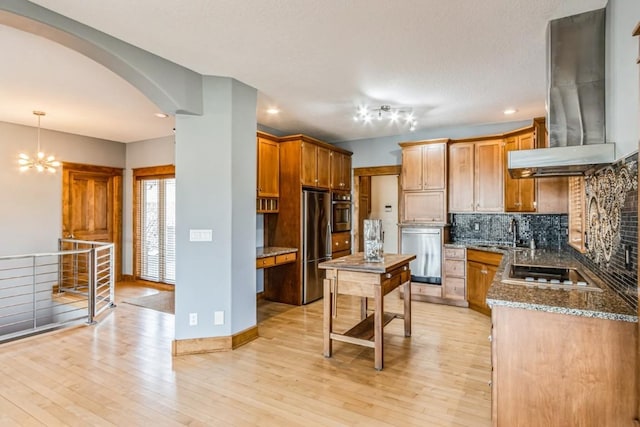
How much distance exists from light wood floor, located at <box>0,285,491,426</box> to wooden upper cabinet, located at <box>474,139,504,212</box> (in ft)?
5.96

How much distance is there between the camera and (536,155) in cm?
235

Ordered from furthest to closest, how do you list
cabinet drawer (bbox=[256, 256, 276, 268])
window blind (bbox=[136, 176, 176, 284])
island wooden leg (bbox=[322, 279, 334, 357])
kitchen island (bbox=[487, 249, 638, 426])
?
window blind (bbox=[136, 176, 176, 284]) → cabinet drawer (bbox=[256, 256, 276, 268]) → island wooden leg (bbox=[322, 279, 334, 357]) → kitchen island (bbox=[487, 249, 638, 426])

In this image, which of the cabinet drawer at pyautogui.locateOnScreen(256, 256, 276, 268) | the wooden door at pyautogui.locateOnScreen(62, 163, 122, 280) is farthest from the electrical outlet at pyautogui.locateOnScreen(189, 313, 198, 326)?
the wooden door at pyautogui.locateOnScreen(62, 163, 122, 280)

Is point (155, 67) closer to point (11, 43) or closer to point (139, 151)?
point (11, 43)

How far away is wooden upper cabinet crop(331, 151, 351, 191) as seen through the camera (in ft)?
19.2

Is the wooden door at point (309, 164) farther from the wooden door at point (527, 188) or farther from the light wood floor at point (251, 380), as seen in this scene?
the wooden door at point (527, 188)

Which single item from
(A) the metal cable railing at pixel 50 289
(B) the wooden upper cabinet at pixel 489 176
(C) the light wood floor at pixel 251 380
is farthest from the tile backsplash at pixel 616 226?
(A) the metal cable railing at pixel 50 289

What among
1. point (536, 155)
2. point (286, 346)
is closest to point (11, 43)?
point (286, 346)

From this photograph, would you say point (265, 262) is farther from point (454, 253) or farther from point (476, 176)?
point (476, 176)

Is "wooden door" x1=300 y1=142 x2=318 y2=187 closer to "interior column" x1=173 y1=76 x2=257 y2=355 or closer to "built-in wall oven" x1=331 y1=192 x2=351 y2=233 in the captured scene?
"built-in wall oven" x1=331 y1=192 x2=351 y2=233

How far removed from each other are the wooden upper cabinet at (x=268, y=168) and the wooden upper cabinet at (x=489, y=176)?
294cm

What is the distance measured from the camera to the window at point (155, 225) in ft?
20.9

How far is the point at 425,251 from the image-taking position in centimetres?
526

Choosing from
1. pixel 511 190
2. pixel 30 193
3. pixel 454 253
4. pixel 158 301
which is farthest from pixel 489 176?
pixel 30 193
